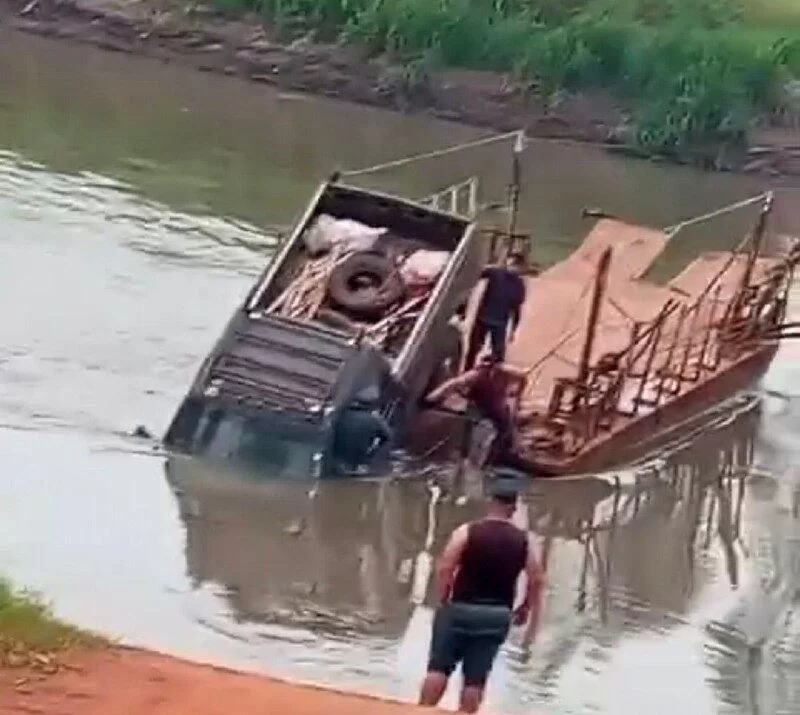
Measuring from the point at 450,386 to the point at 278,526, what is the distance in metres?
2.35

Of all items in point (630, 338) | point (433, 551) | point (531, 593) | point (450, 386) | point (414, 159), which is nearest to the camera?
point (531, 593)

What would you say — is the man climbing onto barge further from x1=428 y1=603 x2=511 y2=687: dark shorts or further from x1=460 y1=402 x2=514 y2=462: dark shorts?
x1=428 y1=603 x2=511 y2=687: dark shorts

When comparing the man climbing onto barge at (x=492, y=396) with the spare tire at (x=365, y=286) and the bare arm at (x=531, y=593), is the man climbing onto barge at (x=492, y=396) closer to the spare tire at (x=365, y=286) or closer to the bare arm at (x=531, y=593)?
the spare tire at (x=365, y=286)

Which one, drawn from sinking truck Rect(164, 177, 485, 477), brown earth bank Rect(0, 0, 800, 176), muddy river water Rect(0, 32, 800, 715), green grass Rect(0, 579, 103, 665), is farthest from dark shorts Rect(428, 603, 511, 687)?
A: brown earth bank Rect(0, 0, 800, 176)

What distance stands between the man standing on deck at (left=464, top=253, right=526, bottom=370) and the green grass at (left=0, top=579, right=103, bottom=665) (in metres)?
8.95

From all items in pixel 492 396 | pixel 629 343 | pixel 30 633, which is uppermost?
pixel 629 343

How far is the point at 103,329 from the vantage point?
22031mm

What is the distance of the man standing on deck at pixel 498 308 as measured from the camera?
19188 millimetres

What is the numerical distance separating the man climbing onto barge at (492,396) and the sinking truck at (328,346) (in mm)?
347

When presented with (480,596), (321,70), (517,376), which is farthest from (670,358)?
(321,70)

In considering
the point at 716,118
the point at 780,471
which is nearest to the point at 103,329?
the point at 780,471

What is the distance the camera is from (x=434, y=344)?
19.3 metres

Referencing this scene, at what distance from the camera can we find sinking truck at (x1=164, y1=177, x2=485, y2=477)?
18.1 m

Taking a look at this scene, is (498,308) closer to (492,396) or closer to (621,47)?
(492,396)
